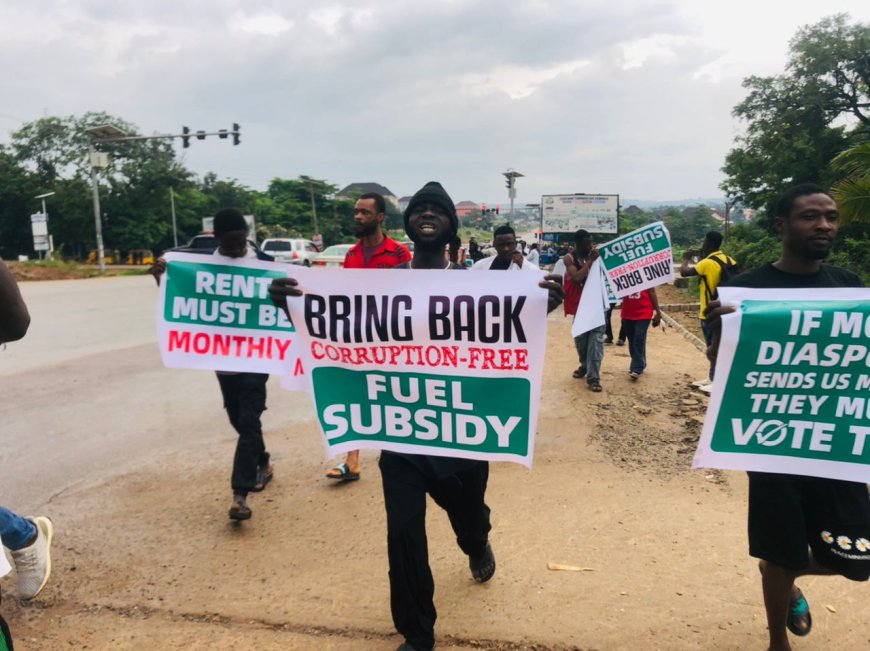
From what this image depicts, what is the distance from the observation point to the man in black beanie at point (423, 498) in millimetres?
2711

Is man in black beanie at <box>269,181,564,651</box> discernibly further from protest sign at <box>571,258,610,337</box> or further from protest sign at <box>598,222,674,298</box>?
protest sign at <box>598,222,674,298</box>

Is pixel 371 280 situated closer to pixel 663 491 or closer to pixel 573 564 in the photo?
pixel 573 564

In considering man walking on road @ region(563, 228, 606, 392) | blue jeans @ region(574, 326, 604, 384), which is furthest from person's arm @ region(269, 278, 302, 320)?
blue jeans @ region(574, 326, 604, 384)

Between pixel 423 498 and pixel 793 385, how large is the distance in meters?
1.63

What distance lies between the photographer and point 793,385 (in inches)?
107

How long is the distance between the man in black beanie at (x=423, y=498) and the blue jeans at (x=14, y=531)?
167 centimetres

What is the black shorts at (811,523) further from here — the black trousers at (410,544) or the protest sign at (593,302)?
the protest sign at (593,302)

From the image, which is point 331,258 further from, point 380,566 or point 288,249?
point 380,566

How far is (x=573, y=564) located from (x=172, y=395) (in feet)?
18.6

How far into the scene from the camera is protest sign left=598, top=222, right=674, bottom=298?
7730 mm

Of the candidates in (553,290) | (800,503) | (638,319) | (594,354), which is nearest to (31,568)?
(553,290)

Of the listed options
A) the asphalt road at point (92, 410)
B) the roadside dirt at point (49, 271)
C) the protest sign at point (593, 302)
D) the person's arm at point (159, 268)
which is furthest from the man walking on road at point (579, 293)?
the roadside dirt at point (49, 271)

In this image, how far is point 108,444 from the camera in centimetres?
577

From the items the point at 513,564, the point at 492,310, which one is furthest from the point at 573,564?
the point at 492,310
